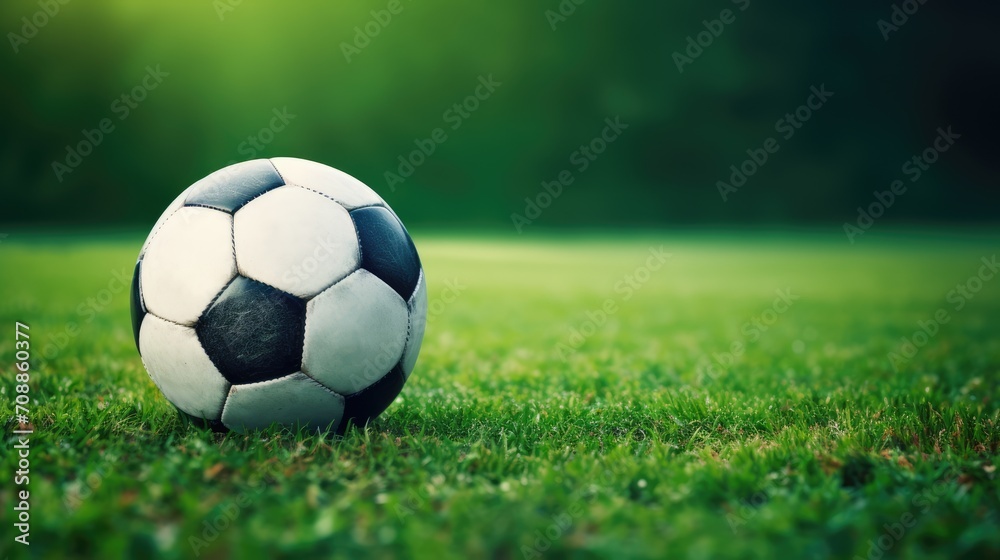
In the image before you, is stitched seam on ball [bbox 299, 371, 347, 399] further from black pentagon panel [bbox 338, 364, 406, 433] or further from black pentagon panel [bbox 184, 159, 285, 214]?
black pentagon panel [bbox 184, 159, 285, 214]

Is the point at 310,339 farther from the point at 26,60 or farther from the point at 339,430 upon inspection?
the point at 26,60

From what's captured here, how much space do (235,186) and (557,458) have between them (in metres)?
1.79

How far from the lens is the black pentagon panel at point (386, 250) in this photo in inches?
122

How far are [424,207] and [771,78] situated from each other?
14805 millimetres

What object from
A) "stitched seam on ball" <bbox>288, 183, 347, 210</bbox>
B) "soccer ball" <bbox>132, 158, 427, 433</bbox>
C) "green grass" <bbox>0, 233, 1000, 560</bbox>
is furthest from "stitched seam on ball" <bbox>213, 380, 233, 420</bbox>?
"stitched seam on ball" <bbox>288, 183, 347, 210</bbox>

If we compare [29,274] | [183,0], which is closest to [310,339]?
[29,274]

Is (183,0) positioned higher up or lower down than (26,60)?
higher up

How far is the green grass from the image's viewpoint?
6.93ft

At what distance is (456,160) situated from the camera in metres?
25.0

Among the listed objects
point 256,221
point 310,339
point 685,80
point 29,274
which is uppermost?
point 685,80

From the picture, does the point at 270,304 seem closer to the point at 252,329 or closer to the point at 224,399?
the point at 252,329

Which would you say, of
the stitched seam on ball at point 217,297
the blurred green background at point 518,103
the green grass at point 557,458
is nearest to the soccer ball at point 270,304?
the stitched seam on ball at point 217,297

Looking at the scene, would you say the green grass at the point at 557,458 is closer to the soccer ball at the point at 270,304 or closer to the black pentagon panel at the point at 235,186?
the soccer ball at the point at 270,304

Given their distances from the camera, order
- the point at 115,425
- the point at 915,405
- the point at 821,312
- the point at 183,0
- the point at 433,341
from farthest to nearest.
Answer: the point at 183,0, the point at 821,312, the point at 433,341, the point at 915,405, the point at 115,425
